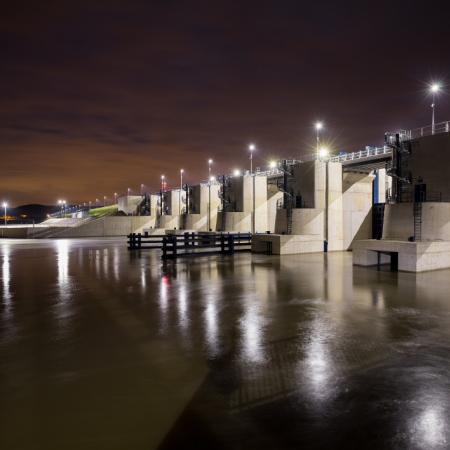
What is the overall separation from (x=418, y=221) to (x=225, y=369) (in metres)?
18.7

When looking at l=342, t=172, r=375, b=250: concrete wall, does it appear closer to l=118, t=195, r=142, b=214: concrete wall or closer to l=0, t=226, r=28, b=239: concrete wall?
l=0, t=226, r=28, b=239: concrete wall

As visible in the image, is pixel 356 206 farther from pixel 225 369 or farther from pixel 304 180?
pixel 225 369

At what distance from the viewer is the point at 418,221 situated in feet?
67.8

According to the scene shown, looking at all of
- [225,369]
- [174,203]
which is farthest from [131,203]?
[225,369]

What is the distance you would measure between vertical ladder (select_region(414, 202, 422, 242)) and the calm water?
29.4 feet

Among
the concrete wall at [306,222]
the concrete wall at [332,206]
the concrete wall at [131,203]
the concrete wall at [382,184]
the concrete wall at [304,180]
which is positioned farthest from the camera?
the concrete wall at [131,203]

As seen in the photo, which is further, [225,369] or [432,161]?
[432,161]

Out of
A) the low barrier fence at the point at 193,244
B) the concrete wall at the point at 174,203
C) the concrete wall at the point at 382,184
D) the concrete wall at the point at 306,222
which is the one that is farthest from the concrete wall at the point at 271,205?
the concrete wall at the point at 174,203

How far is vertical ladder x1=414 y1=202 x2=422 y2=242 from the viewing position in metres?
20.6

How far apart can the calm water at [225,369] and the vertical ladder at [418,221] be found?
8963 mm

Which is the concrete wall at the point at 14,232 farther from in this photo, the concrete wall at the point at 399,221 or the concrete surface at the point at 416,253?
the concrete wall at the point at 399,221

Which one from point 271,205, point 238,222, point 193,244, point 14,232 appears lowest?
point 193,244

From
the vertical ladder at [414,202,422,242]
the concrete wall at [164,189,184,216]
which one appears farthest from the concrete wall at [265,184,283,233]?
the vertical ladder at [414,202,422,242]

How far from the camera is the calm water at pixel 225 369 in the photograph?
14.7ft
